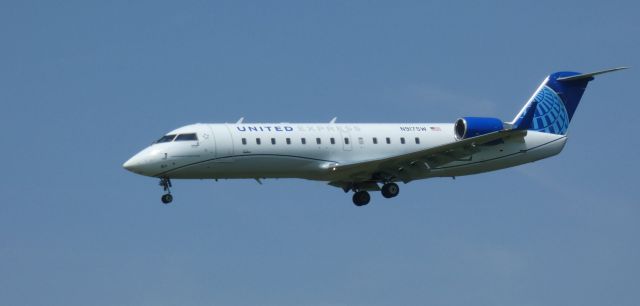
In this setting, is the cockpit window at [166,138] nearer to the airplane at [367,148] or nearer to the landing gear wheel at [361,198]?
the airplane at [367,148]

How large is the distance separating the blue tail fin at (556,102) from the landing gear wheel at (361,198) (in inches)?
257

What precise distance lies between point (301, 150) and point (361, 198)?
4378 millimetres

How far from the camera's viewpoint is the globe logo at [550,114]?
5244 centimetres

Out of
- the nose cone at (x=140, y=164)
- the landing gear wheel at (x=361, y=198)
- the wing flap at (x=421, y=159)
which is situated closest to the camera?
the nose cone at (x=140, y=164)

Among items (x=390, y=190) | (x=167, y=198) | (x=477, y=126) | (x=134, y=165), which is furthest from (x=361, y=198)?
(x=134, y=165)

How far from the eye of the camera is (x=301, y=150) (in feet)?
156

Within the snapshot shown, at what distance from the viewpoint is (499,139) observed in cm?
4978

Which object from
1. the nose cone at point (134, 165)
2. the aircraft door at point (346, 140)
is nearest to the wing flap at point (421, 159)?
the aircraft door at point (346, 140)

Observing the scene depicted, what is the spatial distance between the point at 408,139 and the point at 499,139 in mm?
3405

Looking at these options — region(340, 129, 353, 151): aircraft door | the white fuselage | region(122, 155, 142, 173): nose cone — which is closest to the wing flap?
the white fuselage

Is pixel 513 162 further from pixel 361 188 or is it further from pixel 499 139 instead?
pixel 361 188

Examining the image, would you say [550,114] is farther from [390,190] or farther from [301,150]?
[301,150]

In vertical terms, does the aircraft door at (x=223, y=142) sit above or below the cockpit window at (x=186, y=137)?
below

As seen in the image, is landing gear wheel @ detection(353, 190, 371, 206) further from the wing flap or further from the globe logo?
the globe logo
